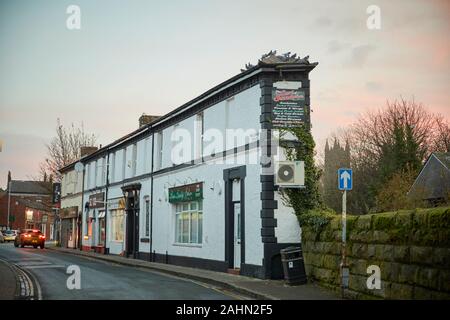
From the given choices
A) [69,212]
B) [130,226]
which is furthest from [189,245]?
[69,212]

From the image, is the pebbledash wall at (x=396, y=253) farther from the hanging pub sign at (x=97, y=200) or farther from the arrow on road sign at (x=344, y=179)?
the hanging pub sign at (x=97, y=200)

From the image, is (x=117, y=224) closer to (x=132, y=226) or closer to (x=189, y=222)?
(x=132, y=226)

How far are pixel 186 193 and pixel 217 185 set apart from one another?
3.25 meters

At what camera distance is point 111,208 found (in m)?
36.5

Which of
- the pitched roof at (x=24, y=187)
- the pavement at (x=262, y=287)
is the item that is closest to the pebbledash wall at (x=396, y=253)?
the pavement at (x=262, y=287)

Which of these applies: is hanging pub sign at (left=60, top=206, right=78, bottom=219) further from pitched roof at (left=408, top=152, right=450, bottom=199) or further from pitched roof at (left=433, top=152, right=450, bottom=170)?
pitched roof at (left=433, top=152, right=450, bottom=170)

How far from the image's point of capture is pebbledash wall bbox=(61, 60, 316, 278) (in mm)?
18109

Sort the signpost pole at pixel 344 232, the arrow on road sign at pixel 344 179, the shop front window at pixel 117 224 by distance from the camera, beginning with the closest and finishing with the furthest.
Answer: the signpost pole at pixel 344 232
the arrow on road sign at pixel 344 179
the shop front window at pixel 117 224

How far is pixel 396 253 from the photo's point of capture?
462 inches

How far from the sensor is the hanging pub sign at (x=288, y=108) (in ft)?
60.2

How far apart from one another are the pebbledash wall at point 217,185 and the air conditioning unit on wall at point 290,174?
1.81 ft

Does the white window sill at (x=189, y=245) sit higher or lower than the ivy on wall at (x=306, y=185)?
lower
